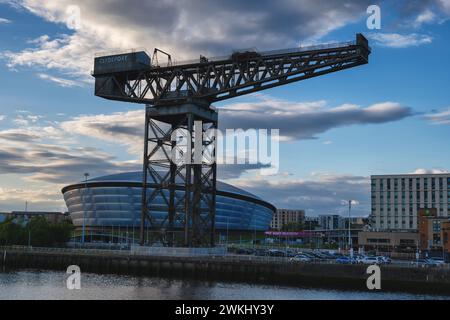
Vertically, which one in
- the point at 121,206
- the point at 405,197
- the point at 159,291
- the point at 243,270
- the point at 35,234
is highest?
the point at 405,197

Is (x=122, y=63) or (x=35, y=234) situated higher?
(x=122, y=63)

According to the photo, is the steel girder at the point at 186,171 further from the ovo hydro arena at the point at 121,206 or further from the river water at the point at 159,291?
the ovo hydro arena at the point at 121,206

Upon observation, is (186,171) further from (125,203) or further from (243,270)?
(125,203)

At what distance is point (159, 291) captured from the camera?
58000mm

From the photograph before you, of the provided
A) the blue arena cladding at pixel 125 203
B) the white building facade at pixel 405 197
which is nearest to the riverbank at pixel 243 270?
the blue arena cladding at pixel 125 203

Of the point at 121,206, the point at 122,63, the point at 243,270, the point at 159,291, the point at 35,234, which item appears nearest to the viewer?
the point at 159,291

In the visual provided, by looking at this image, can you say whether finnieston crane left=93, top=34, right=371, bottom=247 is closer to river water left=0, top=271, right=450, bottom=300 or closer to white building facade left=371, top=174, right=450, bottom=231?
river water left=0, top=271, right=450, bottom=300

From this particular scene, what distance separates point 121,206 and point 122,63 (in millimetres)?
83786

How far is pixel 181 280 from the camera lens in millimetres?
69438

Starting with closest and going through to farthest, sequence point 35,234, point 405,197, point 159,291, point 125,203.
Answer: point 159,291 < point 35,234 < point 125,203 < point 405,197

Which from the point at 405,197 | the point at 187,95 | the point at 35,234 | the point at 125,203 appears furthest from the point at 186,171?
the point at 405,197
